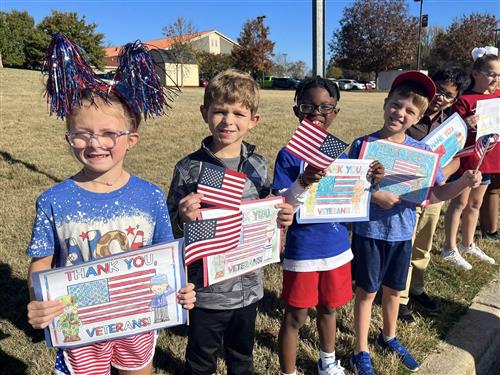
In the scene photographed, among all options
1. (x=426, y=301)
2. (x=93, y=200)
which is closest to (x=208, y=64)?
(x=426, y=301)

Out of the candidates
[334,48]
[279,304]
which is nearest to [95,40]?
[334,48]

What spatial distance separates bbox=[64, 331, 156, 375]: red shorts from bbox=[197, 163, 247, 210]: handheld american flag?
74 cm

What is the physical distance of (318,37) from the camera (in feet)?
9.98

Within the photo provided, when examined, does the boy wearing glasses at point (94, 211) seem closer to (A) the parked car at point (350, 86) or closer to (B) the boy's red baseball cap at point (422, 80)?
(B) the boy's red baseball cap at point (422, 80)

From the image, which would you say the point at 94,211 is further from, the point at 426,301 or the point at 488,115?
the point at 488,115

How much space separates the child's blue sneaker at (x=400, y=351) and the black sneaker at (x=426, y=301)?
743 mm

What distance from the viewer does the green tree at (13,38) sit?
36.8m

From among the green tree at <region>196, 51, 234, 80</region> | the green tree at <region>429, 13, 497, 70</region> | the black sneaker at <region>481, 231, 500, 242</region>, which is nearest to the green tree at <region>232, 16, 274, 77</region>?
the green tree at <region>196, 51, 234, 80</region>

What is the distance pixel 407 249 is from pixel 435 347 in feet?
2.81

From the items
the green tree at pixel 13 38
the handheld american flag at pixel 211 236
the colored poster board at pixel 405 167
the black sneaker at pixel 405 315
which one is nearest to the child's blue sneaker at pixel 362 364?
the black sneaker at pixel 405 315

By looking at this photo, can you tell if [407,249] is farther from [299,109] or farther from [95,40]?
[95,40]

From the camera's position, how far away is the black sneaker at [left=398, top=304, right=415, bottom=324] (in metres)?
3.40

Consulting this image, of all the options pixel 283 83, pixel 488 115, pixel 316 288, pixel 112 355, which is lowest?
pixel 112 355

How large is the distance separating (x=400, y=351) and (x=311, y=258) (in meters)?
1.09
